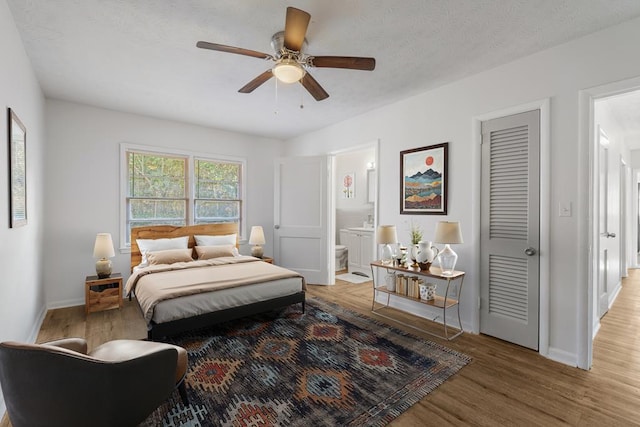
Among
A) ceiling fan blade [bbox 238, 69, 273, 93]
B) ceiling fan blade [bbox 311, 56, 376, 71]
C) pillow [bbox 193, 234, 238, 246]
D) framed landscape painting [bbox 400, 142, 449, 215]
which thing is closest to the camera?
ceiling fan blade [bbox 311, 56, 376, 71]

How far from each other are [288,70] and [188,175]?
3.36 meters

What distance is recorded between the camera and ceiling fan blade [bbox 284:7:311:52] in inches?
67.3

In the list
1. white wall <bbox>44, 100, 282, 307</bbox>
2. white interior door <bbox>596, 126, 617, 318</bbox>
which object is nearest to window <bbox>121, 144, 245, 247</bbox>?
white wall <bbox>44, 100, 282, 307</bbox>

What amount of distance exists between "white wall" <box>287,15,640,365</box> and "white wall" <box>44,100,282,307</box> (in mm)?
3992

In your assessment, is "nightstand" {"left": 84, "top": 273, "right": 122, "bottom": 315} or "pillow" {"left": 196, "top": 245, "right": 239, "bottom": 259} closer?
"nightstand" {"left": 84, "top": 273, "right": 122, "bottom": 315}

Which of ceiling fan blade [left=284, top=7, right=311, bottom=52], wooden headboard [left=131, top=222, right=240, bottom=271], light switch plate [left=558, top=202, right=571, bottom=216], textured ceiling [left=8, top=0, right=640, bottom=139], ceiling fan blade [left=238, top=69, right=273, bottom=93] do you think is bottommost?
wooden headboard [left=131, top=222, right=240, bottom=271]

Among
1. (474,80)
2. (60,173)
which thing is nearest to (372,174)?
(474,80)

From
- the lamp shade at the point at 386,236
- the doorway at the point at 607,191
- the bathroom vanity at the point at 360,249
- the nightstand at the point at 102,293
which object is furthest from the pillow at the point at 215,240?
the doorway at the point at 607,191

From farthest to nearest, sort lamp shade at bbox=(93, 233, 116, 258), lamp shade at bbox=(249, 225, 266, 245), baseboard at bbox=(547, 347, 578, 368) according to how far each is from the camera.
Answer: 1. lamp shade at bbox=(249, 225, 266, 245)
2. lamp shade at bbox=(93, 233, 116, 258)
3. baseboard at bbox=(547, 347, 578, 368)

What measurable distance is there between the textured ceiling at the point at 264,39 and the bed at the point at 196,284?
6.67ft

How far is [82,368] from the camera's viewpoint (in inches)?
52.2

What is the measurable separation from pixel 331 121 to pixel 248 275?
277cm

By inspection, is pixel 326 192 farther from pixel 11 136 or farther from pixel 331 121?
pixel 11 136

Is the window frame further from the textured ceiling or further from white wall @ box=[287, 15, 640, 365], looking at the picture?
white wall @ box=[287, 15, 640, 365]
